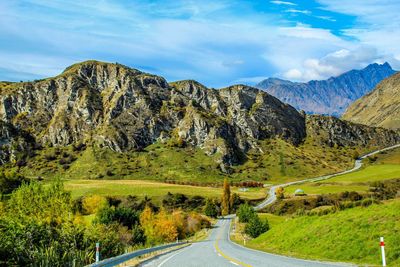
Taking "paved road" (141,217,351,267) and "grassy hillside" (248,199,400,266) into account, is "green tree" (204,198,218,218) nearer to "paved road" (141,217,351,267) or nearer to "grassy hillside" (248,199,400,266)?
"grassy hillside" (248,199,400,266)

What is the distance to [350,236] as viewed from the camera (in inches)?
1045

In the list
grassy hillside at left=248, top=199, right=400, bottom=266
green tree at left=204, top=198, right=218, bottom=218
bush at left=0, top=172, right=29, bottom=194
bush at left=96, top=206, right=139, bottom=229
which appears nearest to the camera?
grassy hillside at left=248, top=199, right=400, bottom=266

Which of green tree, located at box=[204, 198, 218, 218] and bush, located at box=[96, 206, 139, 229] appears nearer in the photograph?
bush, located at box=[96, 206, 139, 229]

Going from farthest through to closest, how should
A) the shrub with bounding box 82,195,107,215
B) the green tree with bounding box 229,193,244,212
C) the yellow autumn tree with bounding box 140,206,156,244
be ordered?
the green tree with bounding box 229,193,244,212, the shrub with bounding box 82,195,107,215, the yellow autumn tree with bounding box 140,206,156,244

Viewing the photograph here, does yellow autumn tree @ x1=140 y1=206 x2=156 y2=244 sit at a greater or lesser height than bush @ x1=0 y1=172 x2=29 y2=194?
lesser

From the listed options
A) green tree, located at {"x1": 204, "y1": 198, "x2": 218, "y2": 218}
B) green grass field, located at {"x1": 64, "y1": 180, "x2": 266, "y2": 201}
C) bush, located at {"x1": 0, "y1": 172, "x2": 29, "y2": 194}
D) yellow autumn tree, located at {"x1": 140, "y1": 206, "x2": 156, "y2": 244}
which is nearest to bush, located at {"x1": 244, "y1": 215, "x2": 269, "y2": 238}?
yellow autumn tree, located at {"x1": 140, "y1": 206, "x2": 156, "y2": 244}

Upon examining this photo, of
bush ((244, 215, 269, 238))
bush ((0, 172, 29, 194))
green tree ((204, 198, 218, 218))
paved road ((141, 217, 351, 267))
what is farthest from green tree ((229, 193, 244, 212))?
paved road ((141, 217, 351, 267))

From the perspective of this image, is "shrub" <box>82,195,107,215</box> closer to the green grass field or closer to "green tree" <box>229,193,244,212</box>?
the green grass field

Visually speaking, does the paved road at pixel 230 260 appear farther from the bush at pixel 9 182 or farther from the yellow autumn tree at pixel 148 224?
the bush at pixel 9 182

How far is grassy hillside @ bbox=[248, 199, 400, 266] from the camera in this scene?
22.6m

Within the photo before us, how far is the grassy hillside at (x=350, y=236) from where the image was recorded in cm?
2264

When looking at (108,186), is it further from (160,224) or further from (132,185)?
(160,224)

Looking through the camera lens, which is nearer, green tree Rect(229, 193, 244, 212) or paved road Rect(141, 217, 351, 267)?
paved road Rect(141, 217, 351, 267)

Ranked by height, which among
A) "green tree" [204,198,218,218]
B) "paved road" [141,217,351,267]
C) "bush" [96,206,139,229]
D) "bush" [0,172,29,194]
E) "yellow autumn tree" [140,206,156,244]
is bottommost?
"green tree" [204,198,218,218]
